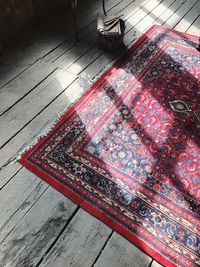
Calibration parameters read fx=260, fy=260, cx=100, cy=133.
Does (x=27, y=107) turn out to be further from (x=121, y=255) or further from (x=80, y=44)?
(x=121, y=255)

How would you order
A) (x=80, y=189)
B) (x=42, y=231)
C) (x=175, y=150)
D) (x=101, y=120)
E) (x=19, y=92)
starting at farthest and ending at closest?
(x=19, y=92)
(x=101, y=120)
(x=175, y=150)
(x=80, y=189)
(x=42, y=231)

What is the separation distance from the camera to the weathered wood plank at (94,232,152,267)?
1.41 meters

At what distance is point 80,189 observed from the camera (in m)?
1.68

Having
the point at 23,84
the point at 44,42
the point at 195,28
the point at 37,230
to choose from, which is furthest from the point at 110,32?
the point at 37,230

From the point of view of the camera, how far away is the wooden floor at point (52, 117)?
57.1 inches

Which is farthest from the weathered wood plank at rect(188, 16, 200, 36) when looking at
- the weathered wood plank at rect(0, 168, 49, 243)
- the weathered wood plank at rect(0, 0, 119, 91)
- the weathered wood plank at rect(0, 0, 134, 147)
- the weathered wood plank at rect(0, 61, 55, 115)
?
the weathered wood plank at rect(0, 168, 49, 243)

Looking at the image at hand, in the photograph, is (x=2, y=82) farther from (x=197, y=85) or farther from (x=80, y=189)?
(x=197, y=85)

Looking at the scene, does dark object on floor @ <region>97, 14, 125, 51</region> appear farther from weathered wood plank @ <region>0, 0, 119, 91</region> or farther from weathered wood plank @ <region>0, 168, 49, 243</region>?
weathered wood plank @ <region>0, 168, 49, 243</region>

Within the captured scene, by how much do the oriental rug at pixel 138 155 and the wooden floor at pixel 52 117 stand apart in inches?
3.6

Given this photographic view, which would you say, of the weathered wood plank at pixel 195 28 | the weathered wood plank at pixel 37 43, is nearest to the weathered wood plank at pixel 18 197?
the weathered wood plank at pixel 37 43

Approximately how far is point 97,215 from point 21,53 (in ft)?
5.94

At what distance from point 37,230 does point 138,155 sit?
2.71ft

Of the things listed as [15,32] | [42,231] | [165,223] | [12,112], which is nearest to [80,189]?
[42,231]

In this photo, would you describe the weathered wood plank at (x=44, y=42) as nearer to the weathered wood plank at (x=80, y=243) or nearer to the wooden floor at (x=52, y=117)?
the wooden floor at (x=52, y=117)
